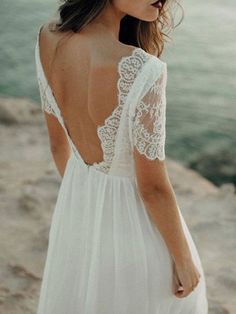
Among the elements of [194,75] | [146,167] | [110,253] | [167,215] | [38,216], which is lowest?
[194,75]

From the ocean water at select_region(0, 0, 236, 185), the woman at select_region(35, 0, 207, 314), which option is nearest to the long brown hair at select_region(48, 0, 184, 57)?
the woman at select_region(35, 0, 207, 314)

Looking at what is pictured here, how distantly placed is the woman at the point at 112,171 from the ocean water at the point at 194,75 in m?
2.32

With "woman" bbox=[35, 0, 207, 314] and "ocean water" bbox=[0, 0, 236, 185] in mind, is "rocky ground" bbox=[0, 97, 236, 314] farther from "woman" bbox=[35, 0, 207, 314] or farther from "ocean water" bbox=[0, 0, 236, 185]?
"woman" bbox=[35, 0, 207, 314]

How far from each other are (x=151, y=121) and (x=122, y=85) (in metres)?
→ 0.09

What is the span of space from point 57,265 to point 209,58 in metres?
3.89

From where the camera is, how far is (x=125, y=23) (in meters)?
1.55

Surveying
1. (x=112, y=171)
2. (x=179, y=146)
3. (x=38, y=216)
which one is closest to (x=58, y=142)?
(x=112, y=171)

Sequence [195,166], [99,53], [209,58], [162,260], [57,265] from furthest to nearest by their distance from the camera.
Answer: [209,58], [195,166], [57,265], [162,260], [99,53]

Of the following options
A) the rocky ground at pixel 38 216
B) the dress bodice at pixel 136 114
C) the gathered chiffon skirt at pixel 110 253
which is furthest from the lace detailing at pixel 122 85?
the rocky ground at pixel 38 216

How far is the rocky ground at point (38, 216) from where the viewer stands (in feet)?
9.05

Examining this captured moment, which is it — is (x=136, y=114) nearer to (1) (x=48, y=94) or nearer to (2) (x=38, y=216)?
(1) (x=48, y=94)

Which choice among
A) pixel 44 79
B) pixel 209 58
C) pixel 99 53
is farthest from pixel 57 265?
pixel 209 58

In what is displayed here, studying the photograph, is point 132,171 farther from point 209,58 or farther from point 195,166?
point 209,58

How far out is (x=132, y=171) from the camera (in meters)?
1.47
